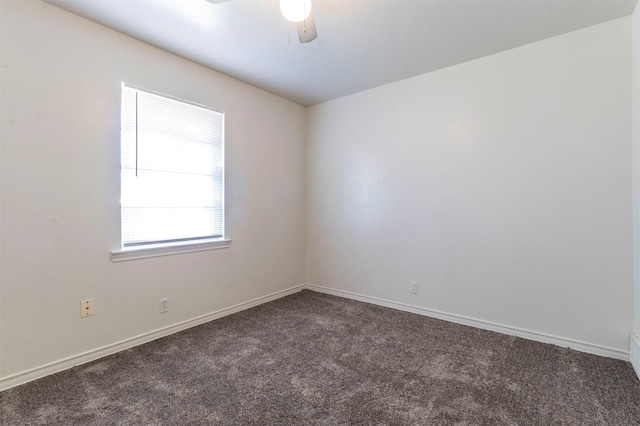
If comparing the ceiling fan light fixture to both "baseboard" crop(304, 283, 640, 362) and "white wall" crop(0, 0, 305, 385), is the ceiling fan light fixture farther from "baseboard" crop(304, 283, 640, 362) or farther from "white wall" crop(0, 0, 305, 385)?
"baseboard" crop(304, 283, 640, 362)

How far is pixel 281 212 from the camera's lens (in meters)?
3.85

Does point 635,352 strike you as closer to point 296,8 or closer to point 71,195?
point 296,8

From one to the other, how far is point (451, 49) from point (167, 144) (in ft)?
8.48

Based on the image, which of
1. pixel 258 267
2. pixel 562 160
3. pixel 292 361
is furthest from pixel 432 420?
pixel 258 267

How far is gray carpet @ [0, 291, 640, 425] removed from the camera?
1.66 m

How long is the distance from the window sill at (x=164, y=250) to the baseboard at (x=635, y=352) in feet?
10.9

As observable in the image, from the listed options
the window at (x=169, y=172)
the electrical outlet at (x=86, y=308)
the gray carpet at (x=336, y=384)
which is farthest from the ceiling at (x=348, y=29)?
the gray carpet at (x=336, y=384)

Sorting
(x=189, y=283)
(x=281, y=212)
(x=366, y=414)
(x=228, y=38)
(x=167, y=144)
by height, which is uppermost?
(x=228, y=38)

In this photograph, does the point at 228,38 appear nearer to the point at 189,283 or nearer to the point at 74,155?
the point at 74,155

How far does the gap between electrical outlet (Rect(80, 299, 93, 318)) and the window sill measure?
325 millimetres

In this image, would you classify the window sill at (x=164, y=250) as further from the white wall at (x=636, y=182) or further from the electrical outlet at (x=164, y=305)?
the white wall at (x=636, y=182)

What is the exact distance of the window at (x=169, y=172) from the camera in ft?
8.15

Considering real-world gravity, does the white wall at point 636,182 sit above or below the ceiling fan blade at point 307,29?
below

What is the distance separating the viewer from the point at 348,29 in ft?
7.63
